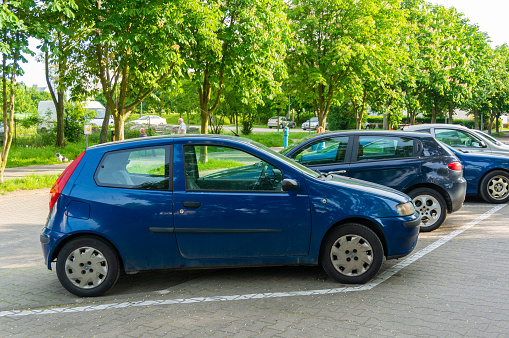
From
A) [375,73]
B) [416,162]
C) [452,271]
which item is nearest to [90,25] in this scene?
[416,162]

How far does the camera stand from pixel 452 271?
19.4ft

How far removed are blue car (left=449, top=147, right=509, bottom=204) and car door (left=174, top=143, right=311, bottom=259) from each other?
6.91m

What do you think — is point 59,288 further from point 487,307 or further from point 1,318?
point 487,307

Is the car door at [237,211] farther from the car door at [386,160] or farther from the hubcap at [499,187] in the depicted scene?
the hubcap at [499,187]

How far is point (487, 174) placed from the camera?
11023 mm

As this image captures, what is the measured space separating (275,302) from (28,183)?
36.2ft

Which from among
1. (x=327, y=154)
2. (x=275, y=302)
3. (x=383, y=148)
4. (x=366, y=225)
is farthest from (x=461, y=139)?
(x=275, y=302)

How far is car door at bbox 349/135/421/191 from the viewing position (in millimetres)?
8125

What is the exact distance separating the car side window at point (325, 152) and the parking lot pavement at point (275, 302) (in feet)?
6.92

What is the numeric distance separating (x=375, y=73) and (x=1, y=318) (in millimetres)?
23151

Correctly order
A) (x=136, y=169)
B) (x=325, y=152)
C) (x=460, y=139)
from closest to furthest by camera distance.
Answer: (x=136, y=169)
(x=325, y=152)
(x=460, y=139)

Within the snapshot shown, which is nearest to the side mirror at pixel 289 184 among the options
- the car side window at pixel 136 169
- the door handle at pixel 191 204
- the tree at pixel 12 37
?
the door handle at pixel 191 204

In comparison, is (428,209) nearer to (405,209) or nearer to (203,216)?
(405,209)

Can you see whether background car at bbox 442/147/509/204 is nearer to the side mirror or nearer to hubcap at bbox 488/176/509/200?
hubcap at bbox 488/176/509/200
